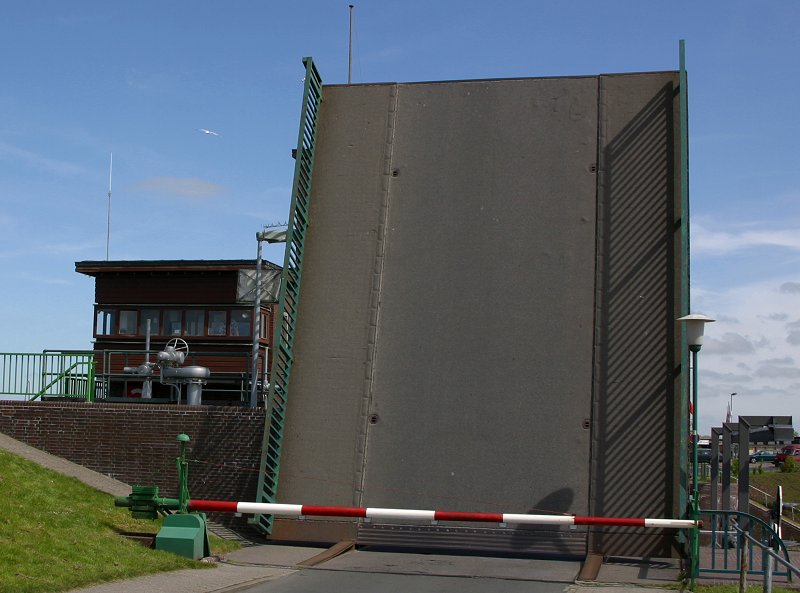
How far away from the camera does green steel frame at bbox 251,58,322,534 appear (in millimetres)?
16250

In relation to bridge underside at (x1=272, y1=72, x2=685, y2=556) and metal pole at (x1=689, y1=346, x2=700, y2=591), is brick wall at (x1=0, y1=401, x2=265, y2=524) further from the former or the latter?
metal pole at (x1=689, y1=346, x2=700, y2=591)

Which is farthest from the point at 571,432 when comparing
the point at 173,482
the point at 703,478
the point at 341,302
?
the point at 703,478

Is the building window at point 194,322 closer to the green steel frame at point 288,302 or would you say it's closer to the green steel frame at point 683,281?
the green steel frame at point 288,302

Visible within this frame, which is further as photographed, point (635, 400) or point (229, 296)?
point (229, 296)

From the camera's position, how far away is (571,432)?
15.8 m

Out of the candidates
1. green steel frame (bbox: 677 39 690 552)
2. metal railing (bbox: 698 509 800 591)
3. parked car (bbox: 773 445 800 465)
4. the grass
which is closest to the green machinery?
the grass

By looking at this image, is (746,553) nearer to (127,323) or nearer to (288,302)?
(288,302)

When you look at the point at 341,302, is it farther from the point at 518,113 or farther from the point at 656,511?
the point at 656,511

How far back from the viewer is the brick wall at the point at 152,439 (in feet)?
56.0

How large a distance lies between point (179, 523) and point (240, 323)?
1639 centimetres

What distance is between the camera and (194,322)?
99.3 ft

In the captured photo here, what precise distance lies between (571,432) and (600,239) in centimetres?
314

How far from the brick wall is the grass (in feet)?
4.96

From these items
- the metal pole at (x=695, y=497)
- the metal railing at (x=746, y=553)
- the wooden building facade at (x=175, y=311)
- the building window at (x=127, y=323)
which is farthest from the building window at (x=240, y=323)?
the metal pole at (x=695, y=497)
